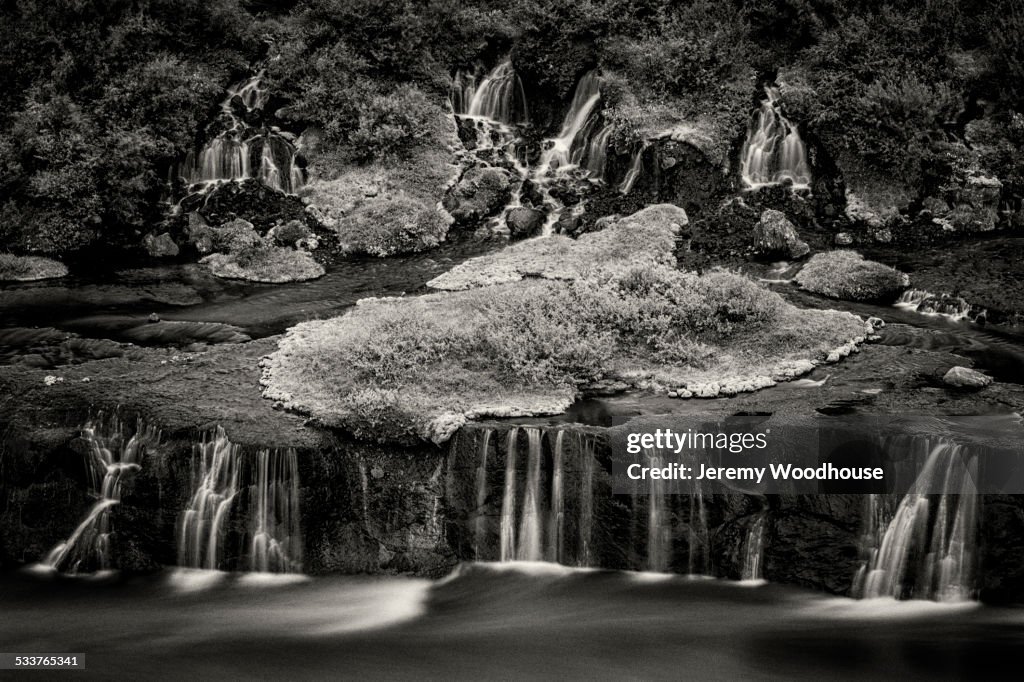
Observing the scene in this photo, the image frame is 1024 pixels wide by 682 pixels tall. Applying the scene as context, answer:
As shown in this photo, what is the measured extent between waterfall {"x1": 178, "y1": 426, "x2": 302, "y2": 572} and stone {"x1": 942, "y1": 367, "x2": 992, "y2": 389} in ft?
33.2

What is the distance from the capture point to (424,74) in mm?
26406

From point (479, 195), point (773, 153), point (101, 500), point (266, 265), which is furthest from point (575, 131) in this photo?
point (101, 500)

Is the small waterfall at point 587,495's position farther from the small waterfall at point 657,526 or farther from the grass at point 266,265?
the grass at point 266,265

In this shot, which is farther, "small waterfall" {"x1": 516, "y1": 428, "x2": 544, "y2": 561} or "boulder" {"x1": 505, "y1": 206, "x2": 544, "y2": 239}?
"boulder" {"x1": 505, "y1": 206, "x2": 544, "y2": 239}

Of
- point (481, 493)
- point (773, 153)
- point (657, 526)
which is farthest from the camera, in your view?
point (773, 153)

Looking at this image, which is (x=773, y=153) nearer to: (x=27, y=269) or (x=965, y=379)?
(x=965, y=379)

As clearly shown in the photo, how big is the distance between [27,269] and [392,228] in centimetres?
917

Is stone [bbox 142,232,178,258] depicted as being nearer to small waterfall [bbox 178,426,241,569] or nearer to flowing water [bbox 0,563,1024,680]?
small waterfall [bbox 178,426,241,569]

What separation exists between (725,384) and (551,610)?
4793 mm

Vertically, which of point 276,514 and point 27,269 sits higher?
point 27,269

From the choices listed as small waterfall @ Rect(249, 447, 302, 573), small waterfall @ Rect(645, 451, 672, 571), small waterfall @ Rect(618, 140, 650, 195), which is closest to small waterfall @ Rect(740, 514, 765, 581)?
small waterfall @ Rect(645, 451, 672, 571)

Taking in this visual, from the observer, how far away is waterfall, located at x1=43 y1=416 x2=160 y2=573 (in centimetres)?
1245

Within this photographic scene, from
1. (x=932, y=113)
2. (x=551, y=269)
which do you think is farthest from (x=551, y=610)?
(x=932, y=113)

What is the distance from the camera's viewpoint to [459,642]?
10.8 meters
